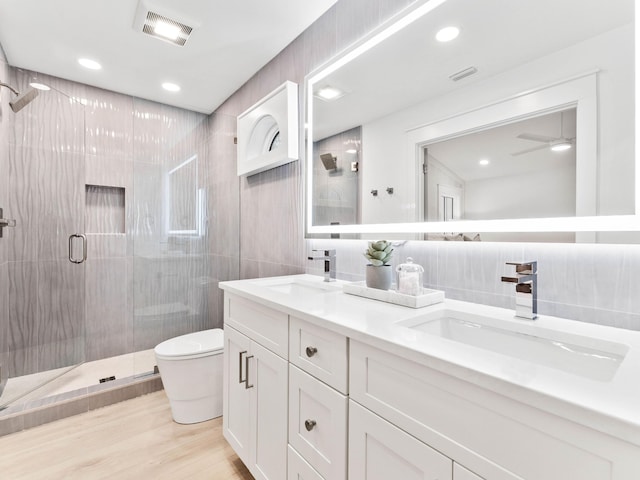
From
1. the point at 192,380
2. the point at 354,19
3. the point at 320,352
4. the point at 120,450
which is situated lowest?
the point at 120,450

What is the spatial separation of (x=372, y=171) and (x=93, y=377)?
96.9 inches

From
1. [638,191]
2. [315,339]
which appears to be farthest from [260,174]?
[638,191]

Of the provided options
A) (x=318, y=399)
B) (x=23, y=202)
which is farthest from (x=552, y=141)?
(x=23, y=202)

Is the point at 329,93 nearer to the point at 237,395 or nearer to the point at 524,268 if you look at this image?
the point at 524,268

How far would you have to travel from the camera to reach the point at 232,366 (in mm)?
1562

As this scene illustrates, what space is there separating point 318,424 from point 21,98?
265 centimetres

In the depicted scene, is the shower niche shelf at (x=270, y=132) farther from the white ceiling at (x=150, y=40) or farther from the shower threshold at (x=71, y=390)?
the shower threshold at (x=71, y=390)

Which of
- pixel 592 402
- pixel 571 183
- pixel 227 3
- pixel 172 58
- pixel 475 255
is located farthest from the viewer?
pixel 172 58

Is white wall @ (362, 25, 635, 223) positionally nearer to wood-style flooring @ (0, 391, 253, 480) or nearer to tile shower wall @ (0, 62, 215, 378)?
wood-style flooring @ (0, 391, 253, 480)

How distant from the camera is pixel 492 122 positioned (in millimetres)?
1095

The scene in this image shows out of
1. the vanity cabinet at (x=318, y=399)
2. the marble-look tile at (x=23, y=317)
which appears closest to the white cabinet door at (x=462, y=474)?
the vanity cabinet at (x=318, y=399)

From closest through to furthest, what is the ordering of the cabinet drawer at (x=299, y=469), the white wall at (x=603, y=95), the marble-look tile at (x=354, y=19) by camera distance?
the white wall at (x=603, y=95), the cabinet drawer at (x=299, y=469), the marble-look tile at (x=354, y=19)

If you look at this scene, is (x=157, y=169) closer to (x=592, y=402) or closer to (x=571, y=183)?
(x=571, y=183)

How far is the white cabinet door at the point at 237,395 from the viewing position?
1412 millimetres
